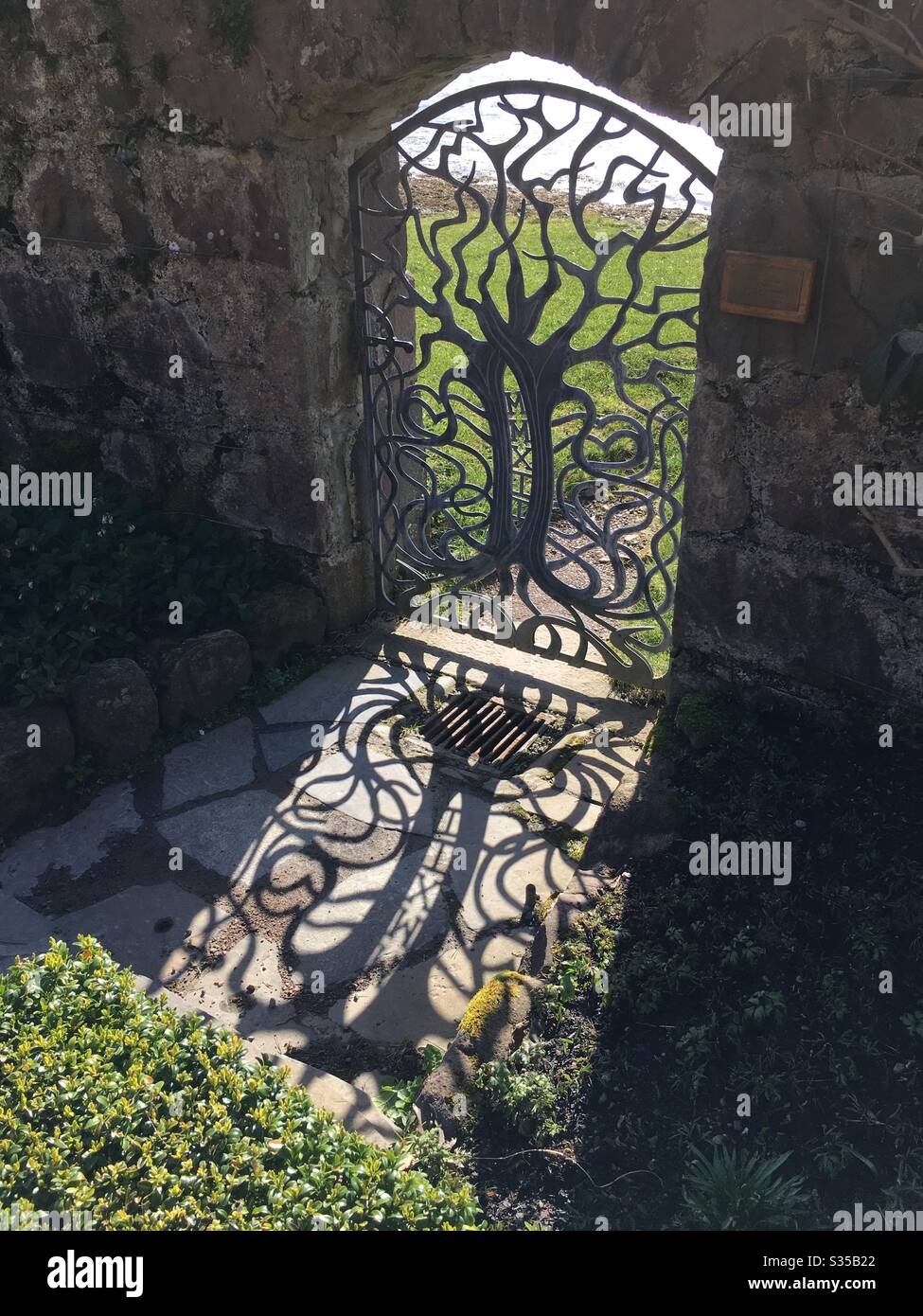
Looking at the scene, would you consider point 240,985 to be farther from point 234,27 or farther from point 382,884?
point 234,27

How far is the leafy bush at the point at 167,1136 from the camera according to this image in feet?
7.84

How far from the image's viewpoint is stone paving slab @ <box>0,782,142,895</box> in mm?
4125

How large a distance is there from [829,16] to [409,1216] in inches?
134

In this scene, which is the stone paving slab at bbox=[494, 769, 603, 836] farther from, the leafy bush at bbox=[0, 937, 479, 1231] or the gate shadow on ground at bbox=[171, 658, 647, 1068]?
the leafy bush at bbox=[0, 937, 479, 1231]

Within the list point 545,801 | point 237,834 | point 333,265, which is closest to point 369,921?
point 237,834

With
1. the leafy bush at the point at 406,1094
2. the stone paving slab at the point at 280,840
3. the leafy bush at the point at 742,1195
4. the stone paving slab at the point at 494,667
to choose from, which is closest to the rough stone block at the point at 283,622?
the stone paving slab at the point at 494,667

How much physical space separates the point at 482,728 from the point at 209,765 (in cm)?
119

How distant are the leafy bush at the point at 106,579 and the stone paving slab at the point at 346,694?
0.46 metres

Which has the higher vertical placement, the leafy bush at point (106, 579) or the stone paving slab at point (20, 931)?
the leafy bush at point (106, 579)

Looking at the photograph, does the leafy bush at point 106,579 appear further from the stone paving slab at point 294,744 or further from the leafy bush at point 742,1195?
the leafy bush at point 742,1195

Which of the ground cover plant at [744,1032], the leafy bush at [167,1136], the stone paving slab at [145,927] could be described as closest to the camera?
the leafy bush at [167,1136]

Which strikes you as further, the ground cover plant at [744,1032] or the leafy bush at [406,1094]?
the leafy bush at [406,1094]

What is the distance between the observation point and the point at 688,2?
3.36 metres

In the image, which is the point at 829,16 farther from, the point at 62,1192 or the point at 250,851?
the point at 62,1192
